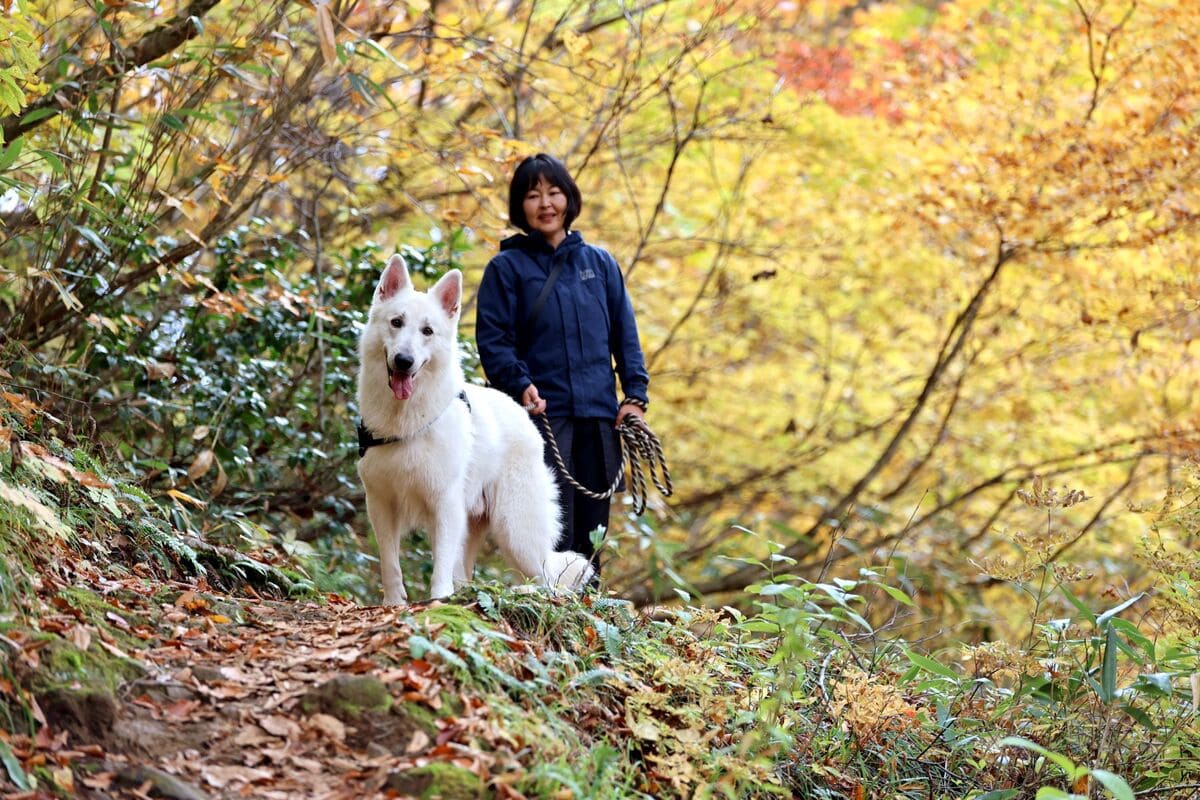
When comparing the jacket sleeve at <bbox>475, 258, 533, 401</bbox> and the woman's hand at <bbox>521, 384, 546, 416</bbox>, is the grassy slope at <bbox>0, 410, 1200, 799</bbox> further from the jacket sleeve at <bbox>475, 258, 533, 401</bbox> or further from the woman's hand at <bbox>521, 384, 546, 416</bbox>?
the jacket sleeve at <bbox>475, 258, 533, 401</bbox>

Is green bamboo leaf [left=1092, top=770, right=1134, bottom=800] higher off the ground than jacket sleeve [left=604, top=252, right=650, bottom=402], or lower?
lower

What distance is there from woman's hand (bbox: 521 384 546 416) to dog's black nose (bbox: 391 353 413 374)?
2.08 ft

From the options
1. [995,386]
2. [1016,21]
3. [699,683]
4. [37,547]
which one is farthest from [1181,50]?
[37,547]

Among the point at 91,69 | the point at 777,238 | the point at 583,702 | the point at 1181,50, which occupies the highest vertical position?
the point at 1181,50

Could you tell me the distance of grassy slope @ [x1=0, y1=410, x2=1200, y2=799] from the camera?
9.54 feet

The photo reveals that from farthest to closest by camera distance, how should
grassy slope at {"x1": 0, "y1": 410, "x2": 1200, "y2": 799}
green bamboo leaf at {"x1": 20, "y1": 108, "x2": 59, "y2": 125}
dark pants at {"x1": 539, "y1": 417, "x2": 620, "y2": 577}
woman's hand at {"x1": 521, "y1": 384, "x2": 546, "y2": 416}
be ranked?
1. dark pants at {"x1": 539, "y1": 417, "x2": 620, "y2": 577}
2. woman's hand at {"x1": 521, "y1": 384, "x2": 546, "y2": 416}
3. green bamboo leaf at {"x1": 20, "y1": 108, "x2": 59, "y2": 125}
4. grassy slope at {"x1": 0, "y1": 410, "x2": 1200, "y2": 799}

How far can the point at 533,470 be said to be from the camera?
4.91m

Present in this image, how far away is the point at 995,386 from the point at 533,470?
21.2ft

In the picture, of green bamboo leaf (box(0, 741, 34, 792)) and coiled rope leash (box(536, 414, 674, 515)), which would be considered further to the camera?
coiled rope leash (box(536, 414, 674, 515))

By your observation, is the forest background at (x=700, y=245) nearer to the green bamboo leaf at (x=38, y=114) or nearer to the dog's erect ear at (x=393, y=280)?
the green bamboo leaf at (x=38, y=114)

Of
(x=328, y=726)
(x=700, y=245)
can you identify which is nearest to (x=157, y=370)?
(x=328, y=726)

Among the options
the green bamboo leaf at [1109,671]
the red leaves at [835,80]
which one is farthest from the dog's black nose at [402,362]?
the red leaves at [835,80]

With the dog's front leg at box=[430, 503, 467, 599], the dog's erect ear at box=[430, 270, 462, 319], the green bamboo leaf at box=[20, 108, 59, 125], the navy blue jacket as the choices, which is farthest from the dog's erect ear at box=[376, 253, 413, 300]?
the green bamboo leaf at box=[20, 108, 59, 125]

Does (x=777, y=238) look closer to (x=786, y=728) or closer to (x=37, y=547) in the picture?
(x=786, y=728)
